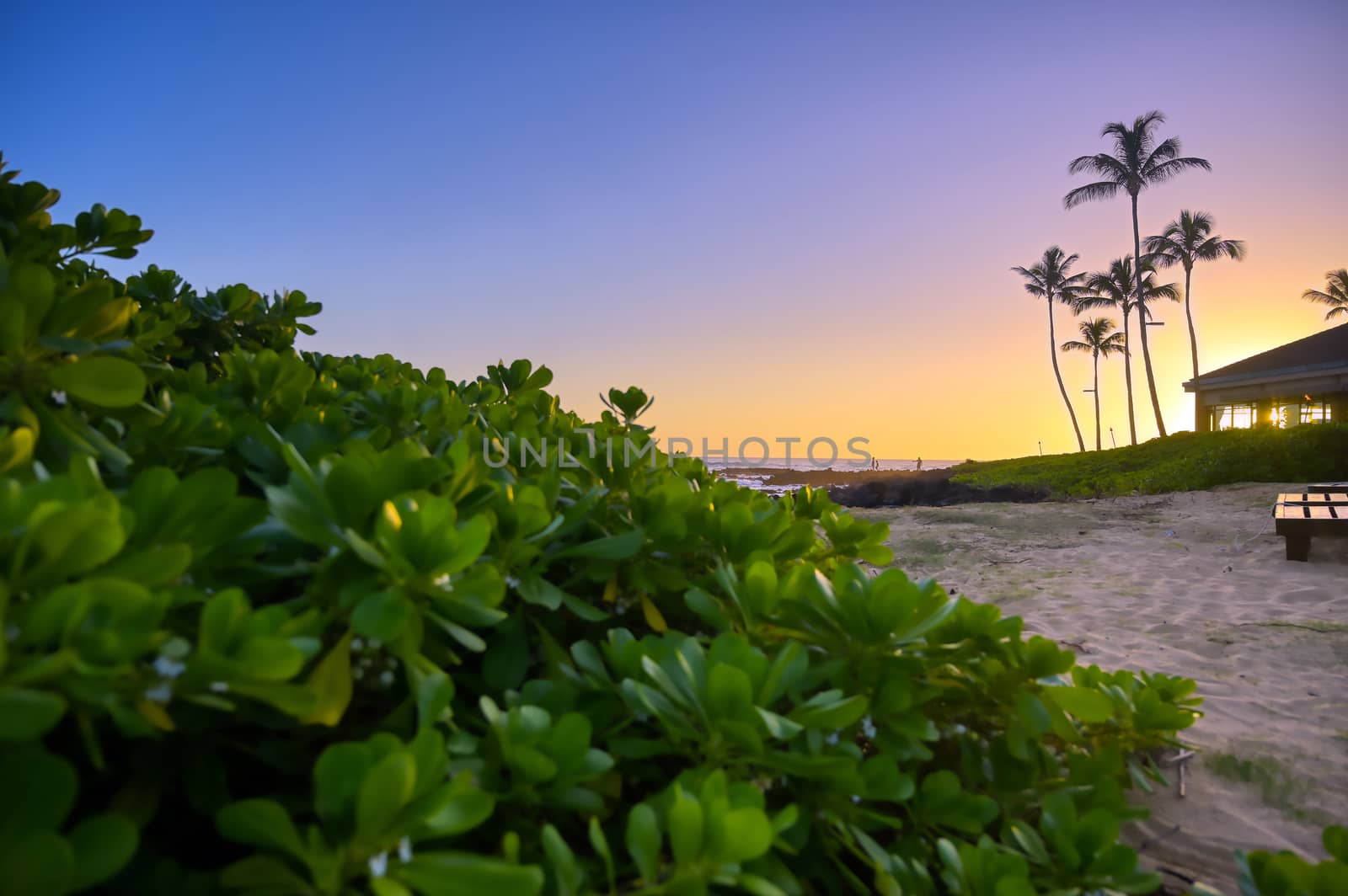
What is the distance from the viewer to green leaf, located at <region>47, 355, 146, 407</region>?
84cm

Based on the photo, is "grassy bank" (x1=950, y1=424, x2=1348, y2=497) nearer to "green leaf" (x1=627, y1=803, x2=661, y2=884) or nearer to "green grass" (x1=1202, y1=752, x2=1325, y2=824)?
"green grass" (x1=1202, y1=752, x2=1325, y2=824)

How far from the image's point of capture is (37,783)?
1.81 feet

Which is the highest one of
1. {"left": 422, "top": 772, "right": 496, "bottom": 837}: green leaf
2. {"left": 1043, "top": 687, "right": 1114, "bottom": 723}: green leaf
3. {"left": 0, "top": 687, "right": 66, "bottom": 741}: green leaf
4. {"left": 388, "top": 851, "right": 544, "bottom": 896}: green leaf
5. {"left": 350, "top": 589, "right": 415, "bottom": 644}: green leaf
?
{"left": 350, "top": 589, "right": 415, "bottom": 644}: green leaf

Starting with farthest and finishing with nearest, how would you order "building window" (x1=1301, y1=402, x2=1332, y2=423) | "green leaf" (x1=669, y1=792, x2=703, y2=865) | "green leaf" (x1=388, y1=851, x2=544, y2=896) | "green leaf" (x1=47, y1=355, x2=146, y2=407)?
"building window" (x1=1301, y1=402, x2=1332, y2=423), "green leaf" (x1=47, y1=355, x2=146, y2=407), "green leaf" (x1=669, y1=792, x2=703, y2=865), "green leaf" (x1=388, y1=851, x2=544, y2=896)

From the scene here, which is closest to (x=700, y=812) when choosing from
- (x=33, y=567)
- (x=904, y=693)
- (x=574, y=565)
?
(x=904, y=693)

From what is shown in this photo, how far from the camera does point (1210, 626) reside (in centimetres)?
452

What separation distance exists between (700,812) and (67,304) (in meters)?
0.99

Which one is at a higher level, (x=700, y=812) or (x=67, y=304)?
(x=67, y=304)

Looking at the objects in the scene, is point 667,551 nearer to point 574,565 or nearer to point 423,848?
point 574,565

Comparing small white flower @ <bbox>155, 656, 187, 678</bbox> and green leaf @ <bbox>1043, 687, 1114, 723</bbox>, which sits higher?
small white flower @ <bbox>155, 656, 187, 678</bbox>

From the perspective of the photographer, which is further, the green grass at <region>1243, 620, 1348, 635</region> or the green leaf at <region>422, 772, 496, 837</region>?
the green grass at <region>1243, 620, 1348, 635</region>

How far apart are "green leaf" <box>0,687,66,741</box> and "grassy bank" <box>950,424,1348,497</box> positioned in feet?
56.5

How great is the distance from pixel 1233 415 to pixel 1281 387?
2.74m

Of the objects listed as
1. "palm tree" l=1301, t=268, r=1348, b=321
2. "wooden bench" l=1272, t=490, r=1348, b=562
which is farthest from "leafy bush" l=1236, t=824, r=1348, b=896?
"palm tree" l=1301, t=268, r=1348, b=321
